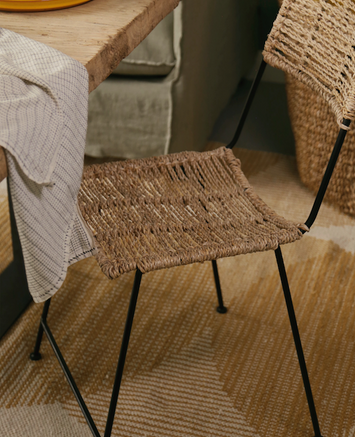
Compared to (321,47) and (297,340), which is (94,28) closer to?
(321,47)

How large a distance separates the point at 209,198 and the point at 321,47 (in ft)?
1.05

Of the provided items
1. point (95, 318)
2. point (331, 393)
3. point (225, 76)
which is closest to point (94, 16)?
point (95, 318)

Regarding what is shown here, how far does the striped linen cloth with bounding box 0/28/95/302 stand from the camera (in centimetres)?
57

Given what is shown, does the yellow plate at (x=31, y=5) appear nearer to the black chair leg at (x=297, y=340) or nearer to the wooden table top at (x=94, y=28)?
the wooden table top at (x=94, y=28)

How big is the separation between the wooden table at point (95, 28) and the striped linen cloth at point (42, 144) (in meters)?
0.06

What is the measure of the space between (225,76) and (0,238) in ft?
3.40

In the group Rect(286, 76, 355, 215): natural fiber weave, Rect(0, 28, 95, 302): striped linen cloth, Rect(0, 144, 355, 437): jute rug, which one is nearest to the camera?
Rect(0, 28, 95, 302): striped linen cloth

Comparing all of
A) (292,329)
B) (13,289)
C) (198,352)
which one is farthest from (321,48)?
(13,289)

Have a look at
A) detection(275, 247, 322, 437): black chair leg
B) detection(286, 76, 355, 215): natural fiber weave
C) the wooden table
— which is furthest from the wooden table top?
detection(286, 76, 355, 215): natural fiber weave

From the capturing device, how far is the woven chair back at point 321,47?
87cm

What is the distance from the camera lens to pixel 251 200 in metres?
0.98

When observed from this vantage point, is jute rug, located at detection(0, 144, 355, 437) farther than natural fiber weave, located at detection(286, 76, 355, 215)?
No

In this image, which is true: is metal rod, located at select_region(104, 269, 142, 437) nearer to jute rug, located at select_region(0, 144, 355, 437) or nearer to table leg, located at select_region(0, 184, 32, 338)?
jute rug, located at select_region(0, 144, 355, 437)

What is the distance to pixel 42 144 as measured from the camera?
0.58 m
